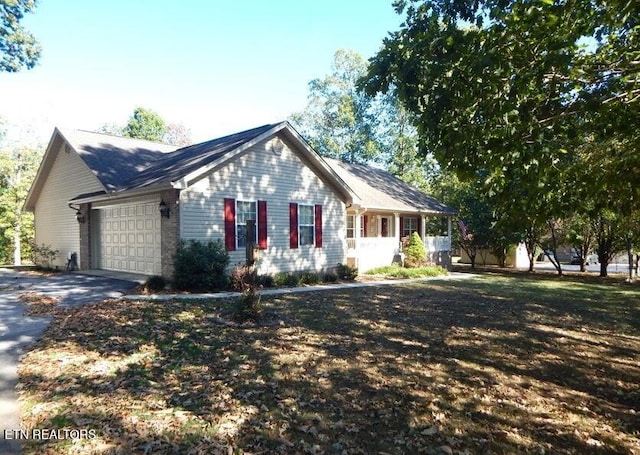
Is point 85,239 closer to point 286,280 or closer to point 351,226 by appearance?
point 286,280

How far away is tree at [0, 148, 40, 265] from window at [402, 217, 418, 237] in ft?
77.7

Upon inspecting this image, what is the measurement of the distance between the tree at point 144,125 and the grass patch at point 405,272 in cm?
3837

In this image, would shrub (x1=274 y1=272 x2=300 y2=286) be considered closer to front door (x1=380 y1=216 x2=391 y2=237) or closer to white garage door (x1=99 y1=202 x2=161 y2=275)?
white garage door (x1=99 y1=202 x2=161 y2=275)

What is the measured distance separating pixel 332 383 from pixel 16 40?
17.7 m

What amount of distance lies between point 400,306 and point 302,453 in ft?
23.4

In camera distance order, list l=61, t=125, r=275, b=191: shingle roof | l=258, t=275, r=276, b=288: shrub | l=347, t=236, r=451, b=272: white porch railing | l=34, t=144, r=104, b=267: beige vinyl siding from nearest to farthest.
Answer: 1. l=61, t=125, r=275, b=191: shingle roof
2. l=258, t=275, r=276, b=288: shrub
3. l=34, t=144, r=104, b=267: beige vinyl siding
4. l=347, t=236, r=451, b=272: white porch railing

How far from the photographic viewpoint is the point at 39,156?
98.6ft

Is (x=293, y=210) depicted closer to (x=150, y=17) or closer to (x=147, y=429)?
(x=150, y=17)

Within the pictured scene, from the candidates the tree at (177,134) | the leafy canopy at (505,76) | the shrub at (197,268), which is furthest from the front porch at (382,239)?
the tree at (177,134)

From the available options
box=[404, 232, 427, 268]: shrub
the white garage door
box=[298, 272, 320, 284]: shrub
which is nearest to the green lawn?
the white garage door

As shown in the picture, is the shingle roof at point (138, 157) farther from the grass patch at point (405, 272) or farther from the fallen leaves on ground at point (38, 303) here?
the grass patch at point (405, 272)

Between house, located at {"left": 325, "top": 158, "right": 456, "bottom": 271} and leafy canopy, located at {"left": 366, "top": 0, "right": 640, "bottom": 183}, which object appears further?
house, located at {"left": 325, "top": 158, "right": 456, "bottom": 271}

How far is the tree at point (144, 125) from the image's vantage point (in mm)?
47438

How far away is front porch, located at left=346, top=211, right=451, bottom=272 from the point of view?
749 inches
